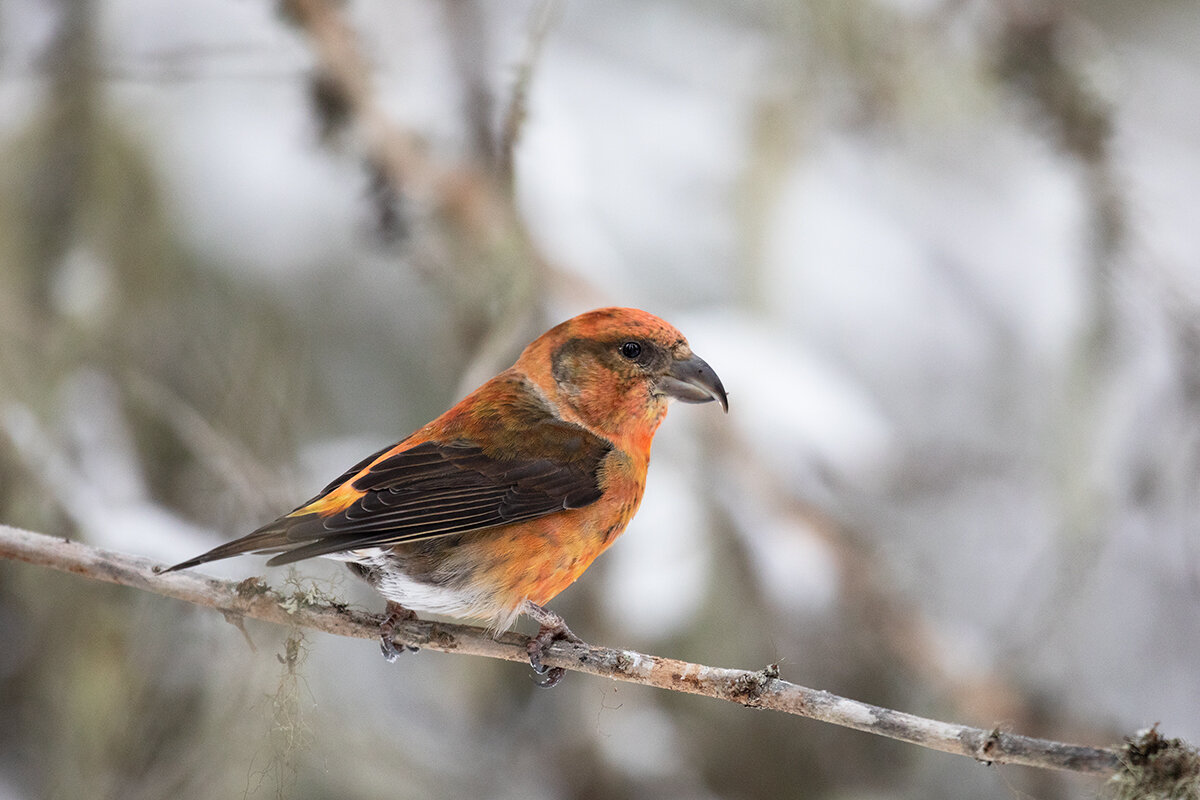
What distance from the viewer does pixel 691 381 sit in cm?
221

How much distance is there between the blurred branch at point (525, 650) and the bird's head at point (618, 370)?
556 millimetres

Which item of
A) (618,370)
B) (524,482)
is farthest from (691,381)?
(524,482)

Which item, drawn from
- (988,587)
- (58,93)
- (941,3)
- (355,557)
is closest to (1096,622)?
(988,587)

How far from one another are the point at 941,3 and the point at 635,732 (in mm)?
3363

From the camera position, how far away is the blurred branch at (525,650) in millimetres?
1543

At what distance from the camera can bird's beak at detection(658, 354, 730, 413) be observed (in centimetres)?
217

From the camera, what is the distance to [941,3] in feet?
15.0

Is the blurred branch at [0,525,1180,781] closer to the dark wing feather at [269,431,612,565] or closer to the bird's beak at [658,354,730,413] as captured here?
the dark wing feather at [269,431,612,565]

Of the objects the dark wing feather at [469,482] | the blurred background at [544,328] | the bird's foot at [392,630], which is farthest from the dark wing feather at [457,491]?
the blurred background at [544,328]

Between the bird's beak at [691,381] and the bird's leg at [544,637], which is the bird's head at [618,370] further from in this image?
the bird's leg at [544,637]

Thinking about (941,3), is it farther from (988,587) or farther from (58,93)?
(58,93)

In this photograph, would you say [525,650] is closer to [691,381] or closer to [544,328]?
[691,381]

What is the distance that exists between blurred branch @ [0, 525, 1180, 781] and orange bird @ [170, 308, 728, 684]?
65mm

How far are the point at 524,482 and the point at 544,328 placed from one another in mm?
1824
